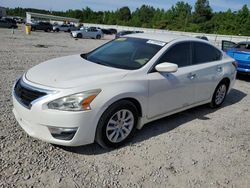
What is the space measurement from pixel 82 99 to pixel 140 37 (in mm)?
2049

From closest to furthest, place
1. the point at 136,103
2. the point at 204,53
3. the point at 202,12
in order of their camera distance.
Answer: the point at 136,103 → the point at 204,53 → the point at 202,12

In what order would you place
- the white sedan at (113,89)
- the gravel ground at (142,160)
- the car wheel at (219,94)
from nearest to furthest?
the gravel ground at (142,160) < the white sedan at (113,89) < the car wheel at (219,94)

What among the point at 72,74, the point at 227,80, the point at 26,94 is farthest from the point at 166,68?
the point at 227,80

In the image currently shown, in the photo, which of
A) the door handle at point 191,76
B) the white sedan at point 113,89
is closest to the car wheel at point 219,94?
the white sedan at point 113,89

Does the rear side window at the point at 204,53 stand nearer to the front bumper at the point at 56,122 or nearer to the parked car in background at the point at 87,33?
the front bumper at the point at 56,122

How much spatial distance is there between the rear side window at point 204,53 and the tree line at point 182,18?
60.0 m

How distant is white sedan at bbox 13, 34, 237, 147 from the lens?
3119 mm

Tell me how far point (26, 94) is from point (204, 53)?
347 centimetres

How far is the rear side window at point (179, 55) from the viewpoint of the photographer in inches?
165

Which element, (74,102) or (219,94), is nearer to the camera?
(74,102)

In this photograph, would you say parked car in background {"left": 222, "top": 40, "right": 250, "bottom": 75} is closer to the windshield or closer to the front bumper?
the windshield

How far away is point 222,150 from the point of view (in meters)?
3.95

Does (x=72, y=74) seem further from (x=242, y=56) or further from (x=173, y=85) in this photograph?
(x=242, y=56)

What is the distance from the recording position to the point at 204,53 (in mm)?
5098
